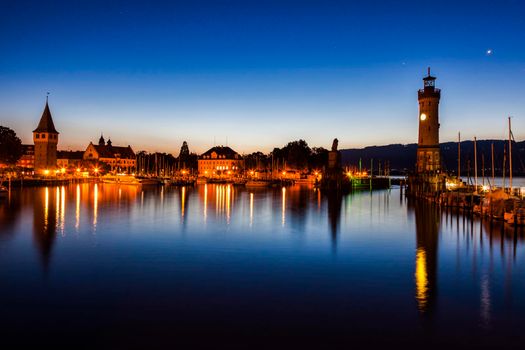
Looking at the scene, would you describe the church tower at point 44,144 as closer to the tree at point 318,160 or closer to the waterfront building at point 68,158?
the waterfront building at point 68,158

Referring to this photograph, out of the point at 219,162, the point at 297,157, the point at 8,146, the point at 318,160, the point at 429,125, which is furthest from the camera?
the point at 219,162

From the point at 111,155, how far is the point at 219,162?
4268cm

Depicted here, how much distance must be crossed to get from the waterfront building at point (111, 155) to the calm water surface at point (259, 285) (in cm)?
14467

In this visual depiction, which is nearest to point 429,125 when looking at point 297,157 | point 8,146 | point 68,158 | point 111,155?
point 297,157

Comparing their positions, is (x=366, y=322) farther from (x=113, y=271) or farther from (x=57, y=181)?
(x=57, y=181)

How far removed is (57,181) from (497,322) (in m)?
103

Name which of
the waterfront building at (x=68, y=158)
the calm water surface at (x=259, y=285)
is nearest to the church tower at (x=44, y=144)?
the waterfront building at (x=68, y=158)

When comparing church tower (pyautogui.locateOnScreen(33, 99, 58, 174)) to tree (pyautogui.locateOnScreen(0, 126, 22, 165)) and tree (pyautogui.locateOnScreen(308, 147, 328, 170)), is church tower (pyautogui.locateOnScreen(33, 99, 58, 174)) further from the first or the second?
tree (pyautogui.locateOnScreen(308, 147, 328, 170))

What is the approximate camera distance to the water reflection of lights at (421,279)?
52.4 ft

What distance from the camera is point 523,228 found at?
3152 centimetres

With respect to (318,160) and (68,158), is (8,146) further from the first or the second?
(318,160)

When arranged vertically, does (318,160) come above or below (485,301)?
above

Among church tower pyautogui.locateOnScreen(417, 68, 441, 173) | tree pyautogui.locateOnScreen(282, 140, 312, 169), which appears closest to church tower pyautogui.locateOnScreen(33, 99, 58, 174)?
tree pyautogui.locateOnScreen(282, 140, 312, 169)

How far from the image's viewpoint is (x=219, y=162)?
170 meters
